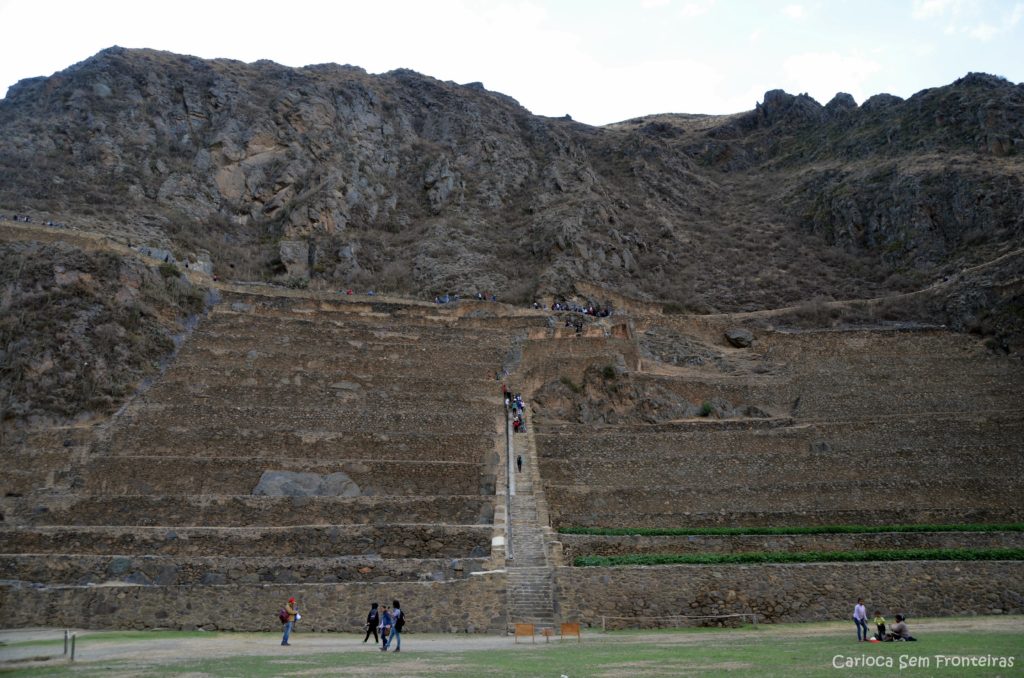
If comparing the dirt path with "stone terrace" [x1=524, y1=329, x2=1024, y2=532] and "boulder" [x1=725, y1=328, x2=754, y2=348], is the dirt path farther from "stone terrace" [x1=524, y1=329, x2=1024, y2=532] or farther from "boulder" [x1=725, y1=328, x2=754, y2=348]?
"boulder" [x1=725, y1=328, x2=754, y2=348]

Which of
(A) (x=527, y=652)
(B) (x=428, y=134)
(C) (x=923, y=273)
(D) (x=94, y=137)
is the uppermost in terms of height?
(B) (x=428, y=134)

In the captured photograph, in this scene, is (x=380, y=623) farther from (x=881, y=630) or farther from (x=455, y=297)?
(x=455, y=297)

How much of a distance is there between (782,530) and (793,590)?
412 centimetres

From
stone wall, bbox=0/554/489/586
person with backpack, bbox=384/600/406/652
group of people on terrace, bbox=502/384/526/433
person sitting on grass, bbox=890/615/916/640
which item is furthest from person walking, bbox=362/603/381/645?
group of people on terrace, bbox=502/384/526/433

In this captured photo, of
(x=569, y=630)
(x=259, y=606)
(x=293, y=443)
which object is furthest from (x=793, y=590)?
(x=293, y=443)

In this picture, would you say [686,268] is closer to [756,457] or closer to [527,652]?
[756,457]

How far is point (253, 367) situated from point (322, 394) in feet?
12.8

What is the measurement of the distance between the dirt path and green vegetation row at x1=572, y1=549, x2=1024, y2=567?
2.10 meters

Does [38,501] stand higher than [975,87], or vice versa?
[975,87]

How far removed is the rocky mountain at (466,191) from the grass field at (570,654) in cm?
3626

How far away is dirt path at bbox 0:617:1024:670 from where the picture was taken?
53.4ft

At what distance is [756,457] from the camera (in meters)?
31.9

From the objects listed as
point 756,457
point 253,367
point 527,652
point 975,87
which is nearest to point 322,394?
point 253,367

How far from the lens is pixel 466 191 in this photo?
77.9 metres
